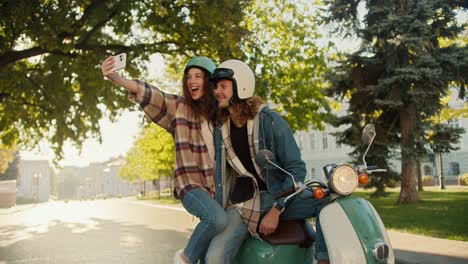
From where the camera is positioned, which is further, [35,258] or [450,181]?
[450,181]

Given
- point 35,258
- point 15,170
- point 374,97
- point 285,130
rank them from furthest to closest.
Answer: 1. point 15,170
2. point 374,97
3. point 35,258
4. point 285,130

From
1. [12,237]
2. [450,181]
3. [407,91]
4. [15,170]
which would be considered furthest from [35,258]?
[15,170]

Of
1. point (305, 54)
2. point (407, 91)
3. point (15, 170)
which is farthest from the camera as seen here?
point (15, 170)

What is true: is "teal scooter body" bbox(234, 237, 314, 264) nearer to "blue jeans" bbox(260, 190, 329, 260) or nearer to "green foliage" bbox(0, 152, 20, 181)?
"blue jeans" bbox(260, 190, 329, 260)

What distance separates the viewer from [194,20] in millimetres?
14352

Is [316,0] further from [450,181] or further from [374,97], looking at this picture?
[450,181]

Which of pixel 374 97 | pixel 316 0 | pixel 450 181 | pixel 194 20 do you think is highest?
pixel 316 0

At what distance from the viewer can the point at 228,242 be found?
9.82 ft

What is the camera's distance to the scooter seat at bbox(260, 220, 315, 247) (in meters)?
2.94

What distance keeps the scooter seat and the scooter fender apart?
0.24 m

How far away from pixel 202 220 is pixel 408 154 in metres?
16.8

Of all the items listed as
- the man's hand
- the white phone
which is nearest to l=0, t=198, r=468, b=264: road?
the man's hand

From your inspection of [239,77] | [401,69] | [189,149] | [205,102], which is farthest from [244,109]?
[401,69]

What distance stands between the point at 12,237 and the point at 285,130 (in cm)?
1286
